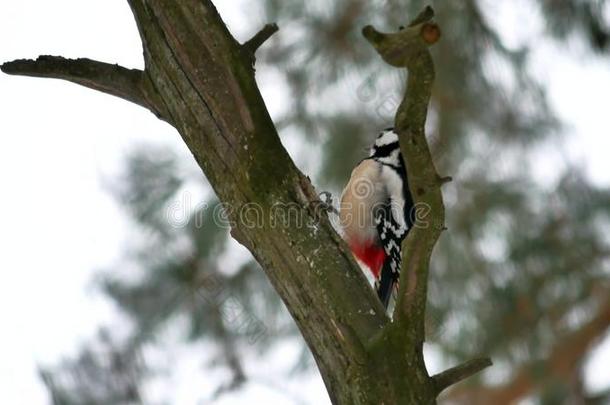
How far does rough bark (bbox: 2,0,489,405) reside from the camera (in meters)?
2.03

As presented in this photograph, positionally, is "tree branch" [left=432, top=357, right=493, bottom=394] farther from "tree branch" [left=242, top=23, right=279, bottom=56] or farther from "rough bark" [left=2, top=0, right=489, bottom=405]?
"tree branch" [left=242, top=23, right=279, bottom=56]

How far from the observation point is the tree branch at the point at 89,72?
244 cm

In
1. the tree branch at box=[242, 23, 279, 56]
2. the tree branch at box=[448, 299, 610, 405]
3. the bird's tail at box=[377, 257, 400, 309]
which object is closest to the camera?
the tree branch at box=[242, 23, 279, 56]

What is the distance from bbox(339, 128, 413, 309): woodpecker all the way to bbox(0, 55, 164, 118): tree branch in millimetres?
1360

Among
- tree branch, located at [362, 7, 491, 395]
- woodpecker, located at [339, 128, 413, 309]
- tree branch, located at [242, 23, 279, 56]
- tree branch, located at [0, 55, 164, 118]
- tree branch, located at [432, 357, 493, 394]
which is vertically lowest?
tree branch, located at [432, 357, 493, 394]

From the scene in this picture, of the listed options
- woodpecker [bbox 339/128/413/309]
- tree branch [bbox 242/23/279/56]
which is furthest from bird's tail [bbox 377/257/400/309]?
tree branch [bbox 242/23/279/56]

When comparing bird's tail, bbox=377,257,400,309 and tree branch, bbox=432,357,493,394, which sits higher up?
bird's tail, bbox=377,257,400,309

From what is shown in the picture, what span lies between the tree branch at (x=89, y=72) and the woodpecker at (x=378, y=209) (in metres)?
1.36

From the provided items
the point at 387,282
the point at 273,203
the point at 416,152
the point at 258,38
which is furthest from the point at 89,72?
the point at 387,282

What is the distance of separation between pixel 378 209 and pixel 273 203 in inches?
57.3

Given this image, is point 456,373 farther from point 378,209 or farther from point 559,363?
point 559,363

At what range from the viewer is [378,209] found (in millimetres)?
3676

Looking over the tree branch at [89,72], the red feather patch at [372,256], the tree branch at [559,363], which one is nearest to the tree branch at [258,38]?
the tree branch at [89,72]

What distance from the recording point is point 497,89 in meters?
3.98
